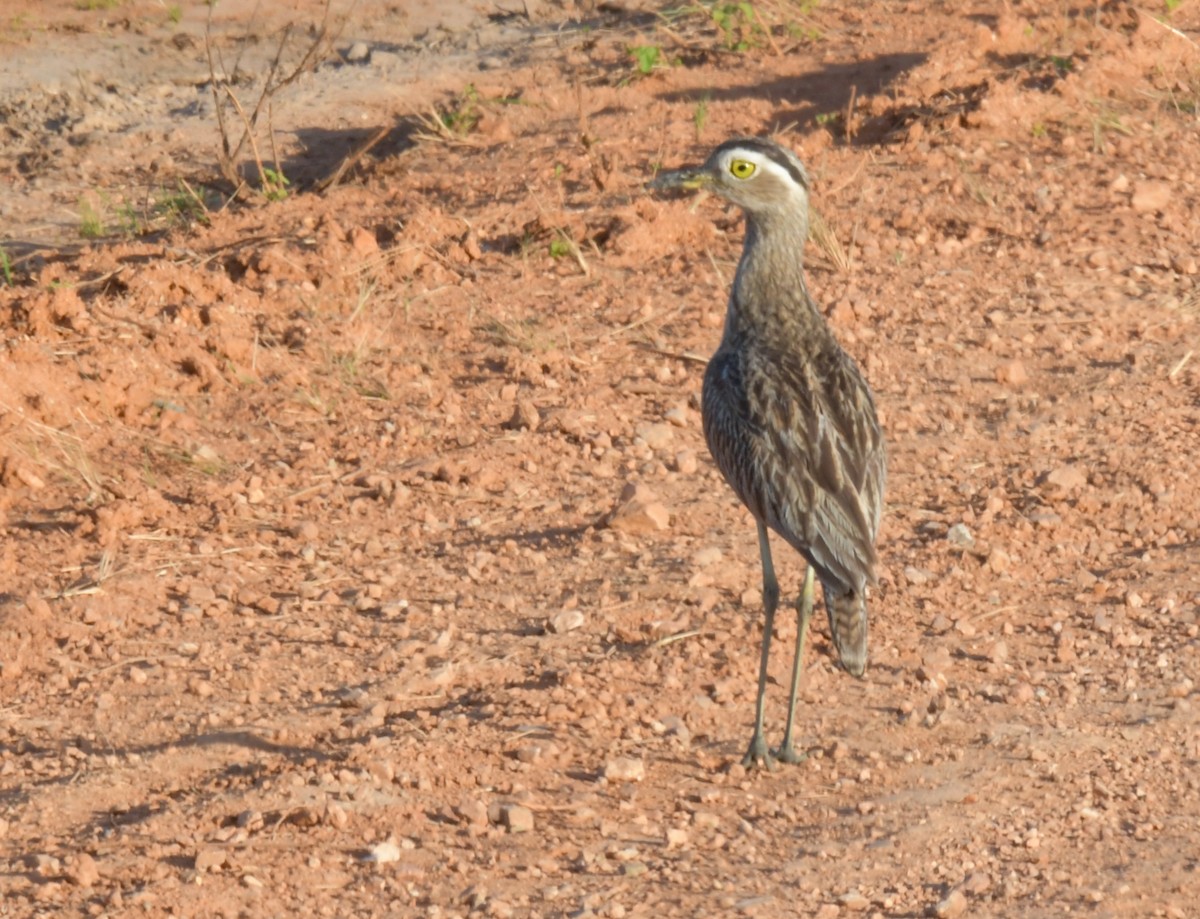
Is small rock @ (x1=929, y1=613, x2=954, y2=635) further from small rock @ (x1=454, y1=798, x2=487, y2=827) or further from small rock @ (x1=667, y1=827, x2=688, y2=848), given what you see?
small rock @ (x1=454, y1=798, x2=487, y2=827)

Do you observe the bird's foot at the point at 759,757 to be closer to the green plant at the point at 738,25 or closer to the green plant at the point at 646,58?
the green plant at the point at 646,58

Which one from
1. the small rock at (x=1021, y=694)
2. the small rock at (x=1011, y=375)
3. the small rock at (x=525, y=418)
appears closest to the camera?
the small rock at (x=1021, y=694)

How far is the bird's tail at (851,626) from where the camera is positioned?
187 inches

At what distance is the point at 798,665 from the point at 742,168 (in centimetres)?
163

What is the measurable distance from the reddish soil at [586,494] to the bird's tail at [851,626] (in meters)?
0.35

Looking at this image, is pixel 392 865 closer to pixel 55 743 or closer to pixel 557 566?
pixel 55 743

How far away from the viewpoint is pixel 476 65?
11062 millimetres

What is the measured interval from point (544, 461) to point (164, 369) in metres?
1.70

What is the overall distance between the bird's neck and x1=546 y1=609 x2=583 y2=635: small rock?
100 centimetres

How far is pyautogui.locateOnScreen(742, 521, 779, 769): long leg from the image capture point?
193 inches

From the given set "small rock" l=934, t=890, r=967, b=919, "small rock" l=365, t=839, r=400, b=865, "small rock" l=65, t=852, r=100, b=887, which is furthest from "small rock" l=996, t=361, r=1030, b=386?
"small rock" l=65, t=852, r=100, b=887

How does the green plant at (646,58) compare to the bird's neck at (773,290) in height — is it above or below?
below

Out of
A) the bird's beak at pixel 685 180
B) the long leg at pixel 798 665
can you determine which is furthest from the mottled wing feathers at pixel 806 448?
the bird's beak at pixel 685 180

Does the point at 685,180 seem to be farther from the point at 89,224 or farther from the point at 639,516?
the point at 89,224
